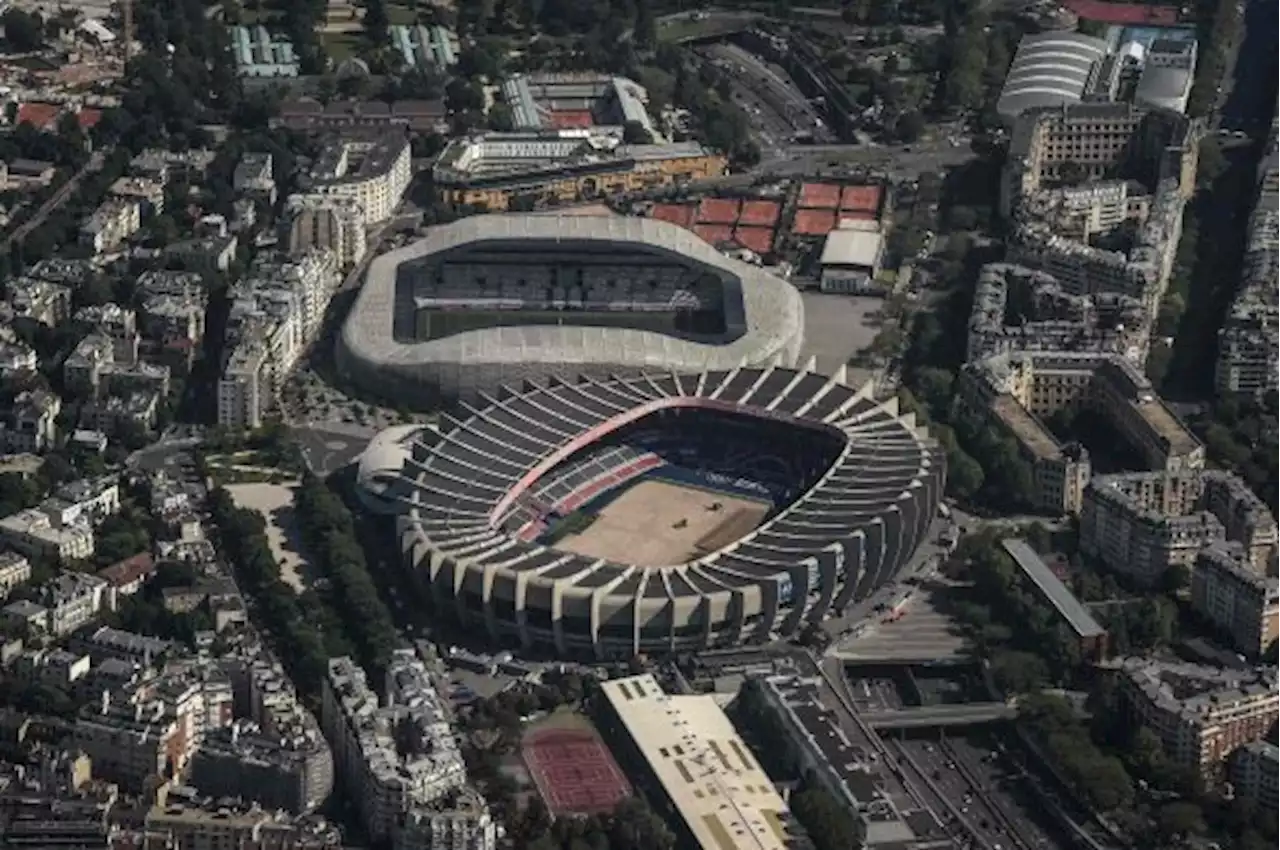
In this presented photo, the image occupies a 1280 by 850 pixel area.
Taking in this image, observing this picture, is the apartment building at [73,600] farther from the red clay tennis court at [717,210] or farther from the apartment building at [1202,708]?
the red clay tennis court at [717,210]

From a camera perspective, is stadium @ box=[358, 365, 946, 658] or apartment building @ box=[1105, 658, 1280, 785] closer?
apartment building @ box=[1105, 658, 1280, 785]

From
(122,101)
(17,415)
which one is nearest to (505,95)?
(122,101)

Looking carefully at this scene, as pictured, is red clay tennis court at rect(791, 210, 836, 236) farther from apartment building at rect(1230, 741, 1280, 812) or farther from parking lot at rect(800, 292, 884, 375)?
apartment building at rect(1230, 741, 1280, 812)

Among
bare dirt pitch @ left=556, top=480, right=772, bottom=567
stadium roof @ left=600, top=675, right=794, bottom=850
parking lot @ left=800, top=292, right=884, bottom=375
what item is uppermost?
stadium roof @ left=600, top=675, right=794, bottom=850

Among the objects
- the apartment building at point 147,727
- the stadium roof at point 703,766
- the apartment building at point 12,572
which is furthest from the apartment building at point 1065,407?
the apartment building at point 12,572

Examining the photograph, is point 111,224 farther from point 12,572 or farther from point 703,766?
point 703,766

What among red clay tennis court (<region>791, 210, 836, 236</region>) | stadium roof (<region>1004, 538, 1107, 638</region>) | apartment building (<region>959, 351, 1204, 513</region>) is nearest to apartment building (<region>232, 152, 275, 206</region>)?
red clay tennis court (<region>791, 210, 836, 236</region>)
